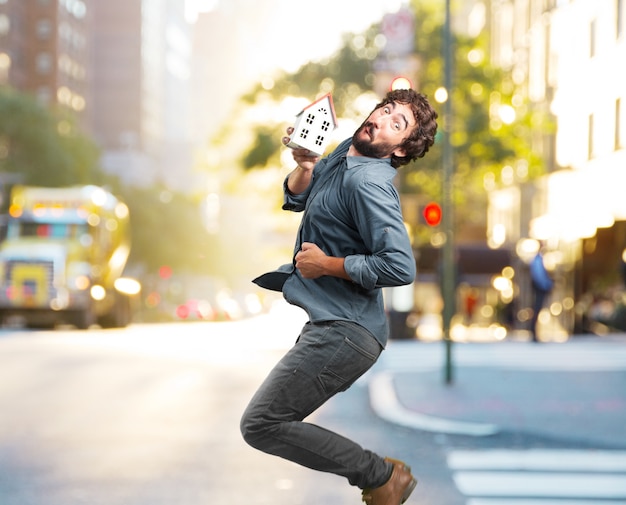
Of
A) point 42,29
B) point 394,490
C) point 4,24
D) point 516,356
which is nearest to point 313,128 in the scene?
point 394,490

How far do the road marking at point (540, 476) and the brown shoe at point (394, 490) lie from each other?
84.7 inches

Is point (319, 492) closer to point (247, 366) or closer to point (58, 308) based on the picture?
point (247, 366)

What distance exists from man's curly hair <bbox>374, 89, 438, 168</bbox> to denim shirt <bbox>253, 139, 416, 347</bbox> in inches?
4.0

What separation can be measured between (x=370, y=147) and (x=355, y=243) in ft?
1.22

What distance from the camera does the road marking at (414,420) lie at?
10250 mm

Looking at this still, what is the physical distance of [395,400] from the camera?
12.3 metres

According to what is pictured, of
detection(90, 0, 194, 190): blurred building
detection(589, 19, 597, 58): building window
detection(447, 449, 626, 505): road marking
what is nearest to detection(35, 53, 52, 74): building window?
detection(90, 0, 194, 190): blurred building

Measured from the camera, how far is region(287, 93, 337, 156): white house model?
4727 millimetres

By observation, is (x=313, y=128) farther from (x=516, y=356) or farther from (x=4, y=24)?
(x=4, y=24)

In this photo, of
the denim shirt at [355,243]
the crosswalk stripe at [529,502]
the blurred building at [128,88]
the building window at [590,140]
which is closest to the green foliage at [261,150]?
the building window at [590,140]

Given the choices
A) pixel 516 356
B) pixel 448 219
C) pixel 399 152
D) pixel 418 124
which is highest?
pixel 418 124

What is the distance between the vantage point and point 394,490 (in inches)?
199

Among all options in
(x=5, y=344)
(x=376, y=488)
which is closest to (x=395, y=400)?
(x=376, y=488)

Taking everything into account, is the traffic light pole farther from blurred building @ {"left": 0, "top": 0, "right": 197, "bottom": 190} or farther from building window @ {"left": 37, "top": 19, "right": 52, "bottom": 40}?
building window @ {"left": 37, "top": 19, "right": 52, "bottom": 40}
